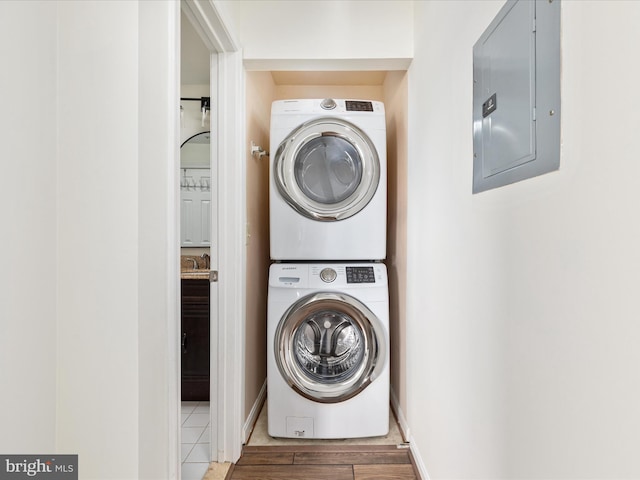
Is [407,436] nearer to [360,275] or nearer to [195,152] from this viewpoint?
[360,275]

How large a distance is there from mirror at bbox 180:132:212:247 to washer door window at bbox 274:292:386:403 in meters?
1.28

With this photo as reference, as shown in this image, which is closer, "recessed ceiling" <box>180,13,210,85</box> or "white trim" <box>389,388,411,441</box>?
"white trim" <box>389,388,411,441</box>

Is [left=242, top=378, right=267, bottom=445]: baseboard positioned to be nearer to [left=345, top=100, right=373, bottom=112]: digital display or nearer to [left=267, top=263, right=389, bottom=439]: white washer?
[left=267, top=263, right=389, bottom=439]: white washer

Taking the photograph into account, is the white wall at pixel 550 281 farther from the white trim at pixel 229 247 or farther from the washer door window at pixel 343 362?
the white trim at pixel 229 247

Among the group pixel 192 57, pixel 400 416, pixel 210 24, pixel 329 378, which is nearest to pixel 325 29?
pixel 210 24

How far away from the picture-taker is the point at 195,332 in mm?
2717

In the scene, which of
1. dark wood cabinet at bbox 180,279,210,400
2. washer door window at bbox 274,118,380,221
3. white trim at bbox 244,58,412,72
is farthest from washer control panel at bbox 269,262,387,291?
white trim at bbox 244,58,412,72

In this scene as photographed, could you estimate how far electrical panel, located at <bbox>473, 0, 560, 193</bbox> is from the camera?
2.60 feet

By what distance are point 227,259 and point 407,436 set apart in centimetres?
135

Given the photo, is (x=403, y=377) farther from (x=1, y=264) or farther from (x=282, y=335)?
(x=1, y=264)

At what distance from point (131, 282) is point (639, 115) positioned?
103 centimetres

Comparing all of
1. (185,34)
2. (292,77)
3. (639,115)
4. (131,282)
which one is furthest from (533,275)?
(292,77)

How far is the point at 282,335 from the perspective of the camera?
7.32 feet

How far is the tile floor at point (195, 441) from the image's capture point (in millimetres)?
1996
